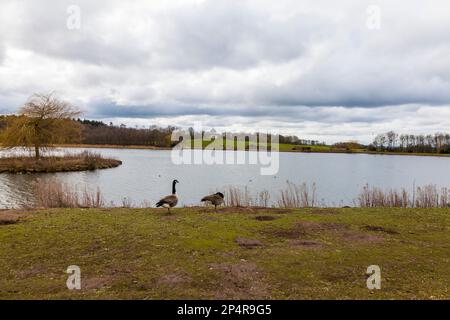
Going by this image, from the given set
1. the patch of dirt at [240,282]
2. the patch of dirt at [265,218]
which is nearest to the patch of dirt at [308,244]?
the patch of dirt at [240,282]

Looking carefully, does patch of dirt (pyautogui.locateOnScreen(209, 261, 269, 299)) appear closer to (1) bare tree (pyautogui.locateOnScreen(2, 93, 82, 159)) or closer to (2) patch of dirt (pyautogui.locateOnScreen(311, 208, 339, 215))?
(2) patch of dirt (pyautogui.locateOnScreen(311, 208, 339, 215))

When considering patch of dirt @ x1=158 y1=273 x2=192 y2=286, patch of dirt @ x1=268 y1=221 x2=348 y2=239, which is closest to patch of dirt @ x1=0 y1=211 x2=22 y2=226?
patch of dirt @ x1=158 y1=273 x2=192 y2=286

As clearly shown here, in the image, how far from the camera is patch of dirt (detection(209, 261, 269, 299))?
20.1ft

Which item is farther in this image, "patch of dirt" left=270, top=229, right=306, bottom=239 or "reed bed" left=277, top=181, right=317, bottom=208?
"reed bed" left=277, top=181, right=317, bottom=208

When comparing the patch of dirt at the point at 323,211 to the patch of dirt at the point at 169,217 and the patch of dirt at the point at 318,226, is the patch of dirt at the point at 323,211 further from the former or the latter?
the patch of dirt at the point at 169,217

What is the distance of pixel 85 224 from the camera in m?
11.6

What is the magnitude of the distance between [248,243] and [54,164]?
149 feet

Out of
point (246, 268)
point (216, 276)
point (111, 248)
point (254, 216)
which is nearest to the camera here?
point (216, 276)

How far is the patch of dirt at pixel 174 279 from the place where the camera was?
6.64 m

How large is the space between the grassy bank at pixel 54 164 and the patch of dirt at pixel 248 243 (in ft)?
144

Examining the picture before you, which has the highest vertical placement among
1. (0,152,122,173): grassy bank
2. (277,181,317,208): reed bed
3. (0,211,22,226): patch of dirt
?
(0,152,122,173): grassy bank
